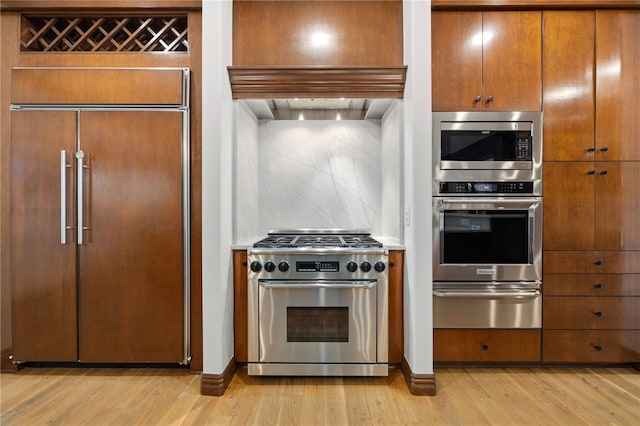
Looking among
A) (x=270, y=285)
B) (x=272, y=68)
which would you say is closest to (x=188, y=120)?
(x=272, y=68)

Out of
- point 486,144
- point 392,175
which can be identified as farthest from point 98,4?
point 486,144

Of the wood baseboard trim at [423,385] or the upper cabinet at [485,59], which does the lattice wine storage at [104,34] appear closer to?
the upper cabinet at [485,59]

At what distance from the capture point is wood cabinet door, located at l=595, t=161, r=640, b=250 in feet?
7.85

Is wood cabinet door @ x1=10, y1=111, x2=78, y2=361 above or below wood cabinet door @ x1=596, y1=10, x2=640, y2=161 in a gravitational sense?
below

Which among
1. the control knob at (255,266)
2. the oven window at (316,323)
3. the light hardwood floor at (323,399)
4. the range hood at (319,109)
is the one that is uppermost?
the range hood at (319,109)

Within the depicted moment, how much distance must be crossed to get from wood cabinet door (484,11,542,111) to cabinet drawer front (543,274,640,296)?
1.17m

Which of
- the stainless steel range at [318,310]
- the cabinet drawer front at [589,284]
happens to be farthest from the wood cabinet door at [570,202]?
the stainless steel range at [318,310]

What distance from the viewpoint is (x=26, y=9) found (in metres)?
2.40

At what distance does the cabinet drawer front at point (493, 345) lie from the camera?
241 centimetres

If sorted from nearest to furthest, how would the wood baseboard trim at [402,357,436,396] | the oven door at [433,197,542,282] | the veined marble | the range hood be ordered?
the wood baseboard trim at [402,357,436,396], the oven door at [433,197,542,282], the range hood, the veined marble

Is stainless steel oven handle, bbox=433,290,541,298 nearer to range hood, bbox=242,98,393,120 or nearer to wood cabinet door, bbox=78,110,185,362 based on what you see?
range hood, bbox=242,98,393,120

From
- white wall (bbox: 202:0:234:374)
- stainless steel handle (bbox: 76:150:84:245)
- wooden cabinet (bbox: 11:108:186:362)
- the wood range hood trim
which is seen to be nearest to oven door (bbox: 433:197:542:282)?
the wood range hood trim

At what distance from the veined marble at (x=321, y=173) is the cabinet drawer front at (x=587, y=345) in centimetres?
145

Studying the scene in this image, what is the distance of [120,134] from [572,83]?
303cm
